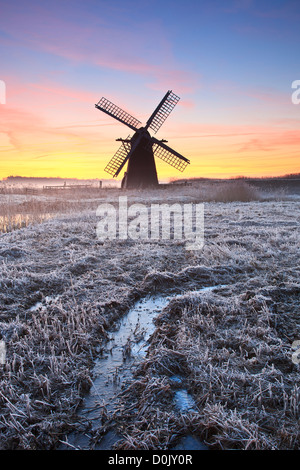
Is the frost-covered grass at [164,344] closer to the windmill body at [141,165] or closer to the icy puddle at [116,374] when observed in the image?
the icy puddle at [116,374]

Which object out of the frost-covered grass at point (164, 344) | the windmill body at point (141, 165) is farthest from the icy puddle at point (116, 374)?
the windmill body at point (141, 165)

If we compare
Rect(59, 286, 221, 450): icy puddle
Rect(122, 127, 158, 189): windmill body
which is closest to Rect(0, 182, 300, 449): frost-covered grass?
Rect(59, 286, 221, 450): icy puddle

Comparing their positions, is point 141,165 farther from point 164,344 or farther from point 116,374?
point 116,374

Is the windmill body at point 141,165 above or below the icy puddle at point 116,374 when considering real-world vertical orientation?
above

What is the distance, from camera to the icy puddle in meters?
2.41

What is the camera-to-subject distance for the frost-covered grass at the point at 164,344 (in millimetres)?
2438

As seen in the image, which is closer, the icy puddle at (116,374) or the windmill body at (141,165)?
the icy puddle at (116,374)

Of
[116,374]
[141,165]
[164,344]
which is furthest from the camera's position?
[141,165]

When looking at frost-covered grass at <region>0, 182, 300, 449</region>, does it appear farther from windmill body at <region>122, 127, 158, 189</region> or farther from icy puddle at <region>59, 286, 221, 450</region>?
windmill body at <region>122, 127, 158, 189</region>

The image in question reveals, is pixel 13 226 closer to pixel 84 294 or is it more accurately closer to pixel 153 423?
pixel 84 294

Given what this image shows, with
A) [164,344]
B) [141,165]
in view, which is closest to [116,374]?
[164,344]

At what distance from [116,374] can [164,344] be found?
2.36 feet

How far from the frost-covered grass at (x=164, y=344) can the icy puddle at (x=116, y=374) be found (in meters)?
0.09

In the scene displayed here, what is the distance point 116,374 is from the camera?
10.3 feet
